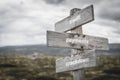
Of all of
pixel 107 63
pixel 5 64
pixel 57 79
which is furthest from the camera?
pixel 107 63

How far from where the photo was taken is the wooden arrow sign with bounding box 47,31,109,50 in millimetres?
7978

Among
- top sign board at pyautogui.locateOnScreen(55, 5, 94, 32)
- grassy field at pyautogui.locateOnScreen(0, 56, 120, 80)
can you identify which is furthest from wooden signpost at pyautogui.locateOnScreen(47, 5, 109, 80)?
grassy field at pyautogui.locateOnScreen(0, 56, 120, 80)

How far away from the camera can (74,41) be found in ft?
27.3

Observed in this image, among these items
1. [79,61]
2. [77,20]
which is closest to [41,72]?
[77,20]

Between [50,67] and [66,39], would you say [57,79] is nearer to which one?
[50,67]

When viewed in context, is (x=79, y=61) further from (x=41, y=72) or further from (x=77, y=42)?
(x=41, y=72)

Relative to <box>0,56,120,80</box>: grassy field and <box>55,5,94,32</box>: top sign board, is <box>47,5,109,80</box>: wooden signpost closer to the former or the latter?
<box>55,5,94,32</box>: top sign board

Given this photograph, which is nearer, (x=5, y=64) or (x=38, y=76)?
(x=38, y=76)

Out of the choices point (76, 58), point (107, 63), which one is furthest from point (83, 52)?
point (107, 63)

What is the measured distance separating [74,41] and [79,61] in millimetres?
587

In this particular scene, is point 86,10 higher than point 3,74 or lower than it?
higher

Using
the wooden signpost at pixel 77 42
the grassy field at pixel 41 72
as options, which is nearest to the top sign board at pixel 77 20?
the wooden signpost at pixel 77 42

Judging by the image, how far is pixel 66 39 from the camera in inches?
325

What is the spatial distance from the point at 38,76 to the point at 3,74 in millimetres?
3572
